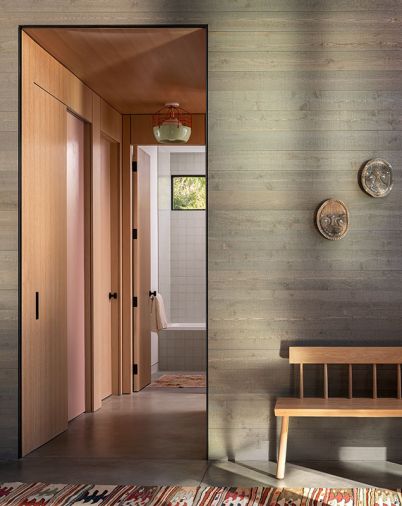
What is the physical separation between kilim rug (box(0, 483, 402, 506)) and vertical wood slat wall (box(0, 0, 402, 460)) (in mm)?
728

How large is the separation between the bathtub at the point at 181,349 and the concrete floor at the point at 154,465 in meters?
3.72

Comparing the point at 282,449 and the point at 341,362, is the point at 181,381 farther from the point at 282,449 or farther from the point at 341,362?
the point at 282,449

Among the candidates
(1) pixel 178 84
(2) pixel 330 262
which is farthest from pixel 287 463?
(1) pixel 178 84

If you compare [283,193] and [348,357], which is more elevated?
[283,193]

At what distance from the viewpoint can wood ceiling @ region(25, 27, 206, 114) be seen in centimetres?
557

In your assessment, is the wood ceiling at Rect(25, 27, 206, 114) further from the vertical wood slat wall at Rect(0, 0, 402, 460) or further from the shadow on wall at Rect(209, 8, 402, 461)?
the shadow on wall at Rect(209, 8, 402, 461)

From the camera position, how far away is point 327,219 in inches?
210

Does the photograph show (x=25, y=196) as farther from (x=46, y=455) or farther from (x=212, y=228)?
(x=46, y=455)

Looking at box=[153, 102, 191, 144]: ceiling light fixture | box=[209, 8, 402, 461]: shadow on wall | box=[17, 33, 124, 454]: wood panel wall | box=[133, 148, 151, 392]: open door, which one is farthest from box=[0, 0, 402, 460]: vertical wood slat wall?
box=[133, 148, 151, 392]: open door

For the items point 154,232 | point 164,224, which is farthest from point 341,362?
point 164,224

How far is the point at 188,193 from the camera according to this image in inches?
458

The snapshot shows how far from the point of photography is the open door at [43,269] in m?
5.52

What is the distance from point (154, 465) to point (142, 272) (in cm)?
377

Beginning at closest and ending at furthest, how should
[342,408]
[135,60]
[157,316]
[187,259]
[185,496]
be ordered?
1. [185,496]
2. [342,408]
3. [135,60]
4. [157,316]
5. [187,259]
